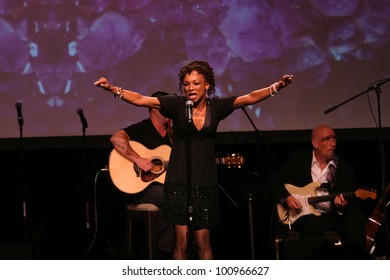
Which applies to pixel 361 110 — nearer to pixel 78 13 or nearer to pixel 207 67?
pixel 207 67

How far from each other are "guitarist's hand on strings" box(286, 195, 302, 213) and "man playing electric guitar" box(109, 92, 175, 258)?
1018mm

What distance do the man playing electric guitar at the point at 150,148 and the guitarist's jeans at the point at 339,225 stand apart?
1147mm

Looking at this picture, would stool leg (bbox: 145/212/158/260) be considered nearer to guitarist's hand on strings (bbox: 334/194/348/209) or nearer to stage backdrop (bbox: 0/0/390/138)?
stage backdrop (bbox: 0/0/390/138)

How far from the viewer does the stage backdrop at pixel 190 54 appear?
22.1 ft

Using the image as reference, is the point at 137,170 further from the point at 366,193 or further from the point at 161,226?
the point at 366,193

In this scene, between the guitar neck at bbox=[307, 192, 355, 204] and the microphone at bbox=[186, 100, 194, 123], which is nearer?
the microphone at bbox=[186, 100, 194, 123]

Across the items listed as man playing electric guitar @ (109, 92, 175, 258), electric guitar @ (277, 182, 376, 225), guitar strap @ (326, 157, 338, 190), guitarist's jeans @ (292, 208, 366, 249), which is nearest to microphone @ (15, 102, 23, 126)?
man playing electric guitar @ (109, 92, 175, 258)

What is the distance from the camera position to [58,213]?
7062 mm

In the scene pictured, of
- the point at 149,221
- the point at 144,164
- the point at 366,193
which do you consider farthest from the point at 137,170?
the point at 366,193

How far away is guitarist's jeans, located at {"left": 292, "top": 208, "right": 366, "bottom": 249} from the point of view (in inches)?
228

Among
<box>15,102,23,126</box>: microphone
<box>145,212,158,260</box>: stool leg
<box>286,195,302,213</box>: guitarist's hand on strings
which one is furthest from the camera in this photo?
<box>15,102,23,126</box>: microphone

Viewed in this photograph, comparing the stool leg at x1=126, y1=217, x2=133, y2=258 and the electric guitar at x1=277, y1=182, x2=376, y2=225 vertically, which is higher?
the electric guitar at x1=277, y1=182, x2=376, y2=225

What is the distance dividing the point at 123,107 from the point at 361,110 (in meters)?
2.34
